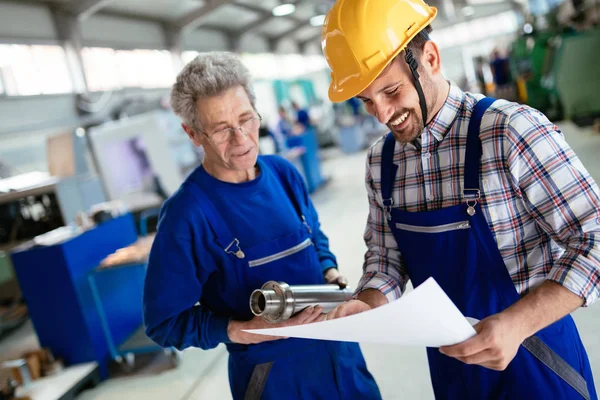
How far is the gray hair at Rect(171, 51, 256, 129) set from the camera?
1487 millimetres

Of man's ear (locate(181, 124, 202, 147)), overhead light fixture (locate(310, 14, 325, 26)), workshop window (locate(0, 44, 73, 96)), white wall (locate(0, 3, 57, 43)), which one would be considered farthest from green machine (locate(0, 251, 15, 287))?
overhead light fixture (locate(310, 14, 325, 26))

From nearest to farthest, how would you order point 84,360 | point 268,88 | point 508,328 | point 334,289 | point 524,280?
point 508,328 < point 524,280 < point 334,289 < point 84,360 < point 268,88

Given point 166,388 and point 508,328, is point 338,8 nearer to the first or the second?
point 508,328

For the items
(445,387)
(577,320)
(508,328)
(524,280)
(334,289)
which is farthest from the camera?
(577,320)

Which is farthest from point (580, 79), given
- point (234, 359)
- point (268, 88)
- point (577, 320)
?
point (268, 88)

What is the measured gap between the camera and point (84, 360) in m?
4.00

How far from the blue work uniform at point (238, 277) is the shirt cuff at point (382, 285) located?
30 cm

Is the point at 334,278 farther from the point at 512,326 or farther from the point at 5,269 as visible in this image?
the point at 5,269

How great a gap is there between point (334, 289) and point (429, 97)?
684mm

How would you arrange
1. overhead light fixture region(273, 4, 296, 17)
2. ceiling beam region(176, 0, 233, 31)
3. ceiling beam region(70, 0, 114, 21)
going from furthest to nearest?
overhead light fixture region(273, 4, 296, 17) → ceiling beam region(176, 0, 233, 31) → ceiling beam region(70, 0, 114, 21)

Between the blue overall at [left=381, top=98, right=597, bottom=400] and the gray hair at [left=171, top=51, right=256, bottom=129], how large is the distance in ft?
2.39

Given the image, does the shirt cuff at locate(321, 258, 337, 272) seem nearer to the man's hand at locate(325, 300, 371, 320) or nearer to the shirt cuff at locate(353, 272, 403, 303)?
the shirt cuff at locate(353, 272, 403, 303)

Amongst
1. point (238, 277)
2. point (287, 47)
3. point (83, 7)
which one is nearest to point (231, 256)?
point (238, 277)

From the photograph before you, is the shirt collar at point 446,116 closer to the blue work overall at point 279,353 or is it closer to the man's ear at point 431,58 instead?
the man's ear at point 431,58
